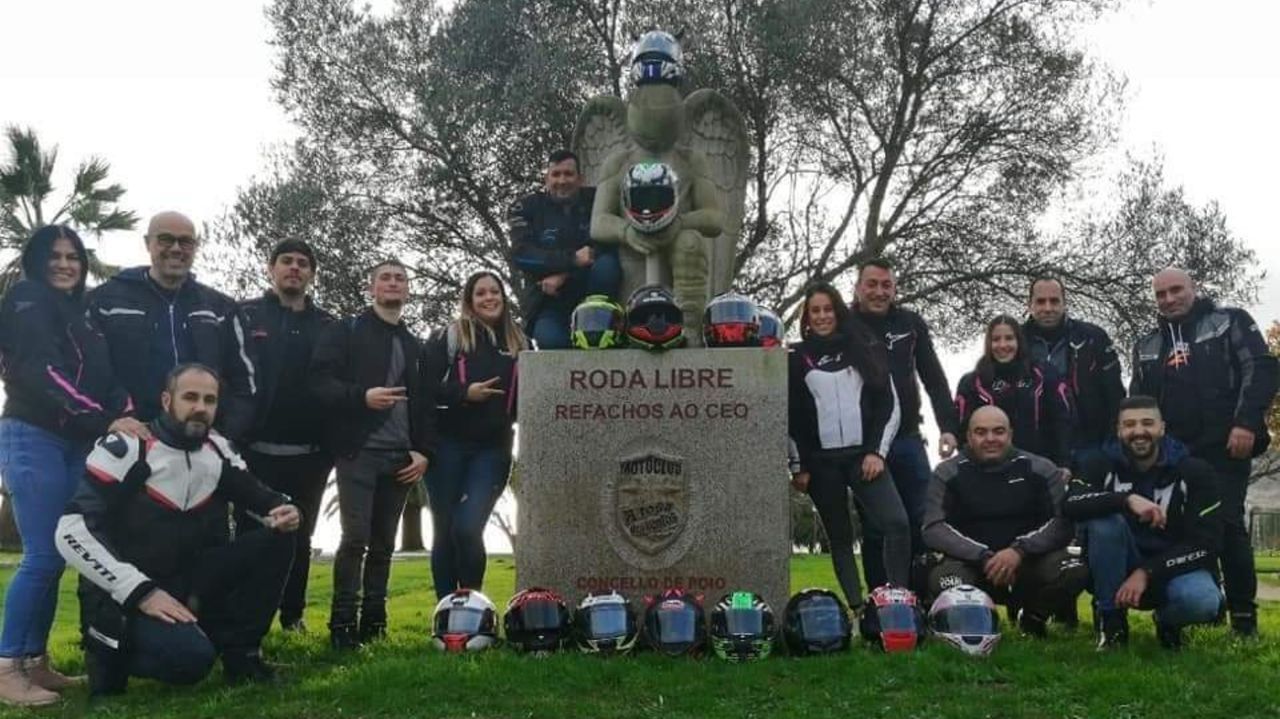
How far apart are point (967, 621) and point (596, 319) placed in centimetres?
254

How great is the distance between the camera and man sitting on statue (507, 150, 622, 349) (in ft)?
26.0

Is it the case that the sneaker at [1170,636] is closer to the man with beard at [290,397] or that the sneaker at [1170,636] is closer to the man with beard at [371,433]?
the man with beard at [371,433]

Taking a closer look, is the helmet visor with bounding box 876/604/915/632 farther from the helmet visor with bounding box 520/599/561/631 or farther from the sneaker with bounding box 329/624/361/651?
the sneaker with bounding box 329/624/361/651

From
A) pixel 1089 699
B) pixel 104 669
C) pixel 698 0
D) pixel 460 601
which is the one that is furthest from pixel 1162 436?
pixel 698 0

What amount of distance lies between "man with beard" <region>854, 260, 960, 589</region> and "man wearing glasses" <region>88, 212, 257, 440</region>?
11.8ft

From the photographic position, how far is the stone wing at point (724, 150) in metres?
9.35

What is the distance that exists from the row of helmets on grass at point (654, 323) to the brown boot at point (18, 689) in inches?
124

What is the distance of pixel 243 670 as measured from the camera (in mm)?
5688

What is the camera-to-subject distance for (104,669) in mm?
5477

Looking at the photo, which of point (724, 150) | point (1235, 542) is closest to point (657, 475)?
point (1235, 542)

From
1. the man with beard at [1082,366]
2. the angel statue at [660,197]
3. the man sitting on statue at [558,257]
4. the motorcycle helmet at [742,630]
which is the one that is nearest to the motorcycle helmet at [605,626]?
the motorcycle helmet at [742,630]

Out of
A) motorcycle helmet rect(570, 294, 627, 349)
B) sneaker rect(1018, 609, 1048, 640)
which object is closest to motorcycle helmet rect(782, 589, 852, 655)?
sneaker rect(1018, 609, 1048, 640)

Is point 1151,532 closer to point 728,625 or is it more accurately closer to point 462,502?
point 728,625

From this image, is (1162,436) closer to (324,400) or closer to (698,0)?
(324,400)
